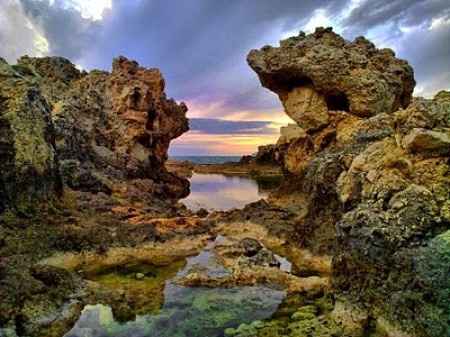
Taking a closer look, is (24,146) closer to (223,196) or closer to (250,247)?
(250,247)

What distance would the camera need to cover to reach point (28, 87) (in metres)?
24.3

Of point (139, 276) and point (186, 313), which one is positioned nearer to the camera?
point (186, 313)

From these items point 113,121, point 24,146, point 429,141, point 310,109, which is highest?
point 310,109

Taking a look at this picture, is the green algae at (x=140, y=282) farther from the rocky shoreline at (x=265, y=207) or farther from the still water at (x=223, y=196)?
the still water at (x=223, y=196)

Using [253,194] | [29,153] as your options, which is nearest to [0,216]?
[29,153]

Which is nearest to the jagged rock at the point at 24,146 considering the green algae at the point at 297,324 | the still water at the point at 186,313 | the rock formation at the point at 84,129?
the rock formation at the point at 84,129

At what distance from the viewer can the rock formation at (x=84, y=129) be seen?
2298 cm

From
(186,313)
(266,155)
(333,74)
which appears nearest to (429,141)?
(186,313)

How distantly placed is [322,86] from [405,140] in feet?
61.0

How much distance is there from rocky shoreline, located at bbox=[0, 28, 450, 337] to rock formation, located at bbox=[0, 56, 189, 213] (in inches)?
4.9

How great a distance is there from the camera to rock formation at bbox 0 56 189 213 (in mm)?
22984

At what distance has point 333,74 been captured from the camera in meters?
31.8

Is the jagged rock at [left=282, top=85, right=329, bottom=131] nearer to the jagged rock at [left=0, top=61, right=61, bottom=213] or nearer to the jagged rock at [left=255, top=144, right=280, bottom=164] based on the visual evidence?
the jagged rock at [left=0, top=61, right=61, bottom=213]

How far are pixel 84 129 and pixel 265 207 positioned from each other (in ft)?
61.8
